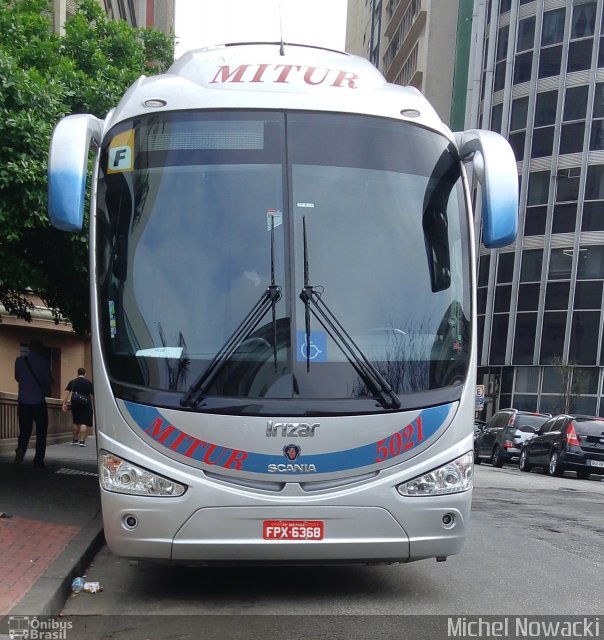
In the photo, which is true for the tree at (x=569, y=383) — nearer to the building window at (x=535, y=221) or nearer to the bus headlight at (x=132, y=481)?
the building window at (x=535, y=221)


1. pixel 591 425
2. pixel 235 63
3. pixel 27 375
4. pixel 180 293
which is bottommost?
pixel 591 425

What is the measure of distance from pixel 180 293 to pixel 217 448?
1048mm

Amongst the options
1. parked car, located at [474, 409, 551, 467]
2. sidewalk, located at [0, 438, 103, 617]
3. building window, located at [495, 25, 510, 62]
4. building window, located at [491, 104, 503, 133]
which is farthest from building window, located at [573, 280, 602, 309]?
sidewalk, located at [0, 438, 103, 617]

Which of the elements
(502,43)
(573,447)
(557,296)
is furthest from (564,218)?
(573,447)

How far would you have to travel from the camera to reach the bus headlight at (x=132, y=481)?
6.76 meters

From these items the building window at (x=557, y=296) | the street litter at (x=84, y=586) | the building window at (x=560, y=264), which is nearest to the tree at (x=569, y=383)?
the building window at (x=557, y=296)

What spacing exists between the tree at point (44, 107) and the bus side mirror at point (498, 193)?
5278 millimetres

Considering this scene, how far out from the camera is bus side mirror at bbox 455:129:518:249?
720 centimetres

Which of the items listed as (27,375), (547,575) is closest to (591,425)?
(27,375)

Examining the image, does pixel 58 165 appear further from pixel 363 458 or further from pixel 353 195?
pixel 363 458

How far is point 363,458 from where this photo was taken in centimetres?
684

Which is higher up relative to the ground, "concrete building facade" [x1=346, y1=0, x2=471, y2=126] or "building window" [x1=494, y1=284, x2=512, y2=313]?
"concrete building facade" [x1=346, y1=0, x2=471, y2=126]

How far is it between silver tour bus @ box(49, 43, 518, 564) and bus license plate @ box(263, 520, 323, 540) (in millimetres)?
12

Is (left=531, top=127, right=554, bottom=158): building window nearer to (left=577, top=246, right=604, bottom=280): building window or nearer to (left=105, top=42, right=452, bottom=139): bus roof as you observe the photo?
(left=577, top=246, right=604, bottom=280): building window
